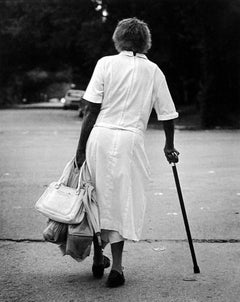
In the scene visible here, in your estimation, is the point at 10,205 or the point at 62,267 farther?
the point at 10,205

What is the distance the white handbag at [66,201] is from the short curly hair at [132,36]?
917mm

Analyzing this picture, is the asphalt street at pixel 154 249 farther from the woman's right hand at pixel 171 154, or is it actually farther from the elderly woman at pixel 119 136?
Result: the woman's right hand at pixel 171 154

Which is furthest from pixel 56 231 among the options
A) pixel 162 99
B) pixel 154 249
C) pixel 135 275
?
pixel 154 249

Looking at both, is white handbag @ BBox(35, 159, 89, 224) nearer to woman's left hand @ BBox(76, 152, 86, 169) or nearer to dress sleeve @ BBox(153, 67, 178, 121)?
woman's left hand @ BBox(76, 152, 86, 169)

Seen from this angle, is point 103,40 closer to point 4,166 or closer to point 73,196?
point 4,166

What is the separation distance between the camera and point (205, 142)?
17562mm

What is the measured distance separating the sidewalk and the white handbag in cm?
50

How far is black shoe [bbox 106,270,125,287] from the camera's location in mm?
4387

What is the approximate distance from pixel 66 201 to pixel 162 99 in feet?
3.37

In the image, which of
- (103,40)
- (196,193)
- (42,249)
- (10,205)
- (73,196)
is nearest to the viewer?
(73,196)

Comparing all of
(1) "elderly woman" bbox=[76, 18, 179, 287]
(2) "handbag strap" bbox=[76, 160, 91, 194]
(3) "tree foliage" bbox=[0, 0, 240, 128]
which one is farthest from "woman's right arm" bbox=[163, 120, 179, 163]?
(3) "tree foliage" bbox=[0, 0, 240, 128]

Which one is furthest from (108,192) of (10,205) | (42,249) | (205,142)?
(205,142)

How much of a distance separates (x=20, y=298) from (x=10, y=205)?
12.1 feet

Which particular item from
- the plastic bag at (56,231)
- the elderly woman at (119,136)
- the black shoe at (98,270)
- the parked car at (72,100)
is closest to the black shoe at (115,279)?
the elderly woman at (119,136)
